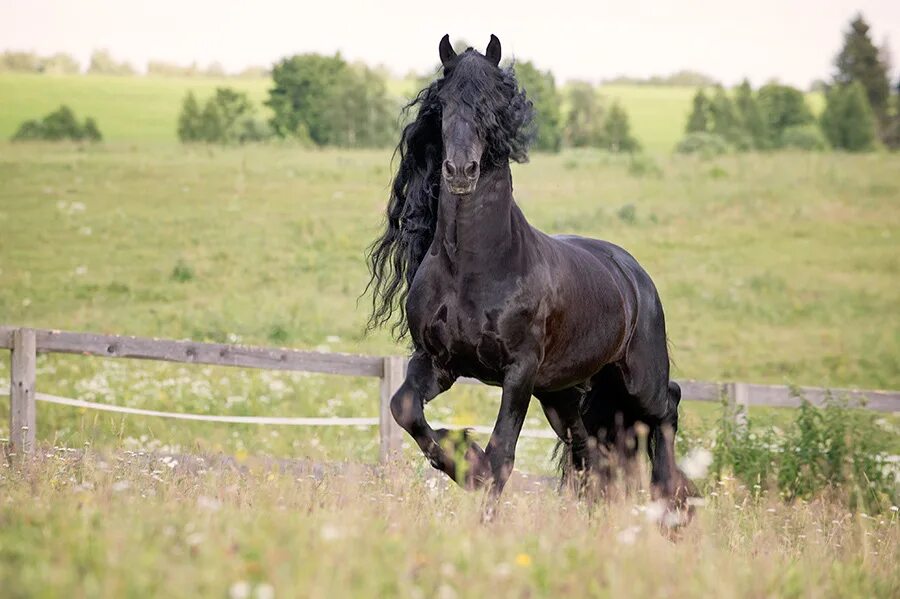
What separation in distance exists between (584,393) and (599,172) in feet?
83.0

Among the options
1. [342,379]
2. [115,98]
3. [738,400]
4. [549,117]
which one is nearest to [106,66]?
[115,98]

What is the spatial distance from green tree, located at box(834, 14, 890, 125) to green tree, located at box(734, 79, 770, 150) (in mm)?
5913

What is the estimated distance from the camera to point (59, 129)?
3419 cm

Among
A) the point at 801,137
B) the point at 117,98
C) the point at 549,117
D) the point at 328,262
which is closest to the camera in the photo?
the point at 328,262

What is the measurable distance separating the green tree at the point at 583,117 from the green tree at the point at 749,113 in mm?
7840

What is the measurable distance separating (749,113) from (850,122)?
9463 mm

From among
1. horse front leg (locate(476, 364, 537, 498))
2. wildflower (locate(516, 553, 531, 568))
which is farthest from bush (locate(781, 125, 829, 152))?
wildflower (locate(516, 553, 531, 568))

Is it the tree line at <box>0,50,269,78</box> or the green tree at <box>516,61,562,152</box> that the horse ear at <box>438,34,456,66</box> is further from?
the green tree at <box>516,61,562,152</box>

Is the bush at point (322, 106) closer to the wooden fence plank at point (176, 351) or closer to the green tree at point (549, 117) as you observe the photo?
the green tree at point (549, 117)

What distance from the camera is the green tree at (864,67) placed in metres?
64.6

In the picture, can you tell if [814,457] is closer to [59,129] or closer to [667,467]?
[667,467]

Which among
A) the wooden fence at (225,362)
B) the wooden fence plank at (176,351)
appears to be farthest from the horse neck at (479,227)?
the wooden fence plank at (176,351)

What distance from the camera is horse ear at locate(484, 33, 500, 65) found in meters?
6.41

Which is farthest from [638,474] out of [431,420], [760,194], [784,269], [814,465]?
[760,194]
